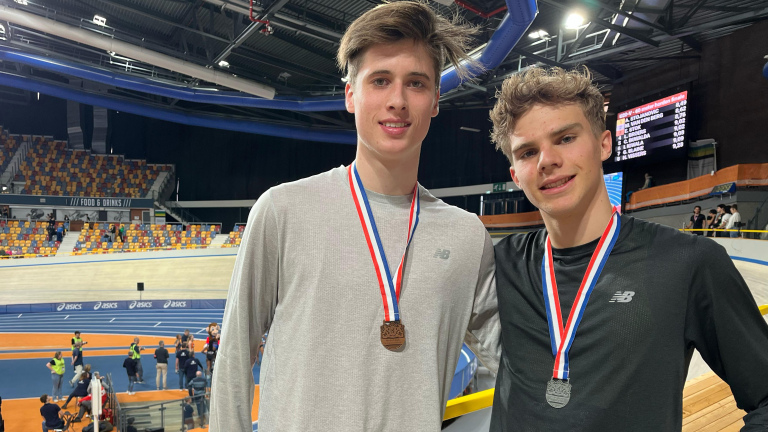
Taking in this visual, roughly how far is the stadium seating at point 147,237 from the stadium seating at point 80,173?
4.82m

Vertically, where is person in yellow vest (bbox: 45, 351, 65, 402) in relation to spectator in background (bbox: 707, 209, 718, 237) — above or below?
below

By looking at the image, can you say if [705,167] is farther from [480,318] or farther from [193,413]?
[480,318]

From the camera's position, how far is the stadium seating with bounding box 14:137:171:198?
25781 millimetres

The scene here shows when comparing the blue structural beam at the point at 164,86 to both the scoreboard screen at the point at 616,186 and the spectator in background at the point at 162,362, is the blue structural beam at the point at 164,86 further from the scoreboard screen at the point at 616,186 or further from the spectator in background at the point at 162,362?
the spectator in background at the point at 162,362

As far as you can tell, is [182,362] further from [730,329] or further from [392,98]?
[730,329]

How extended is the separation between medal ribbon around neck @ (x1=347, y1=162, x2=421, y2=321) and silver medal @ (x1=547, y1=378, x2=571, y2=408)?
1.39 ft

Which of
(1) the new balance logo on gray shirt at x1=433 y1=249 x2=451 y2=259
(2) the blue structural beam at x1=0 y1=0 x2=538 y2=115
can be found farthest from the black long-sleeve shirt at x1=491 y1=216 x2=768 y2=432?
(2) the blue structural beam at x1=0 y1=0 x2=538 y2=115

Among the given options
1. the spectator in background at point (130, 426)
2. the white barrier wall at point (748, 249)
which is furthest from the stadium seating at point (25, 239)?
the white barrier wall at point (748, 249)

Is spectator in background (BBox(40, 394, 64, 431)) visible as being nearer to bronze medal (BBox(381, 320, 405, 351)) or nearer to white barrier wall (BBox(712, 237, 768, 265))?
bronze medal (BBox(381, 320, 405, 351))

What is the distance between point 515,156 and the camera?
58.0 inches

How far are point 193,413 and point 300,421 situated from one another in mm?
6463

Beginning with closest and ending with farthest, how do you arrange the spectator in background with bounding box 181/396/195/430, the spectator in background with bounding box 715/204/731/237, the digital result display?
the spectator in background with bounding box 181/396/195/430 → the spectator in background with bounding box 715/204/731/237 → the digital result display

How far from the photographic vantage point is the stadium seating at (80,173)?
25.8 m

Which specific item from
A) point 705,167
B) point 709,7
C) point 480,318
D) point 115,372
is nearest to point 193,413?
point 115,372
